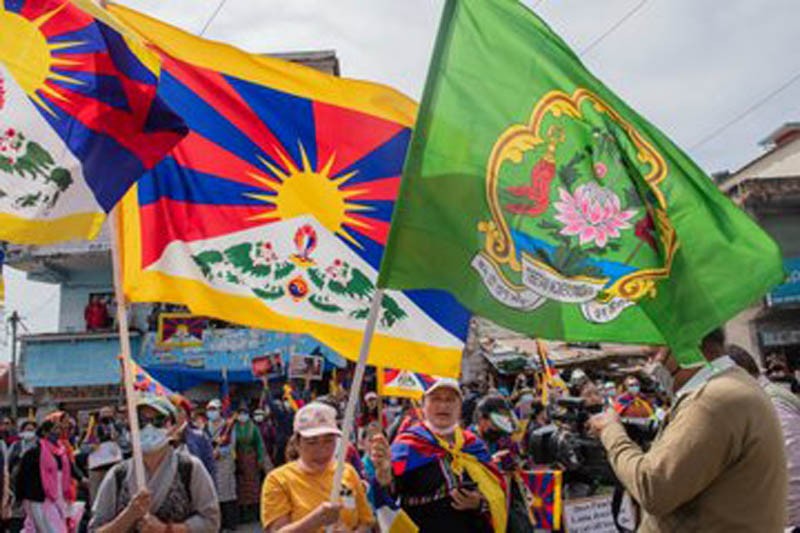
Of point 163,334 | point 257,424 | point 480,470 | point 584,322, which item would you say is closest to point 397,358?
point 480,470

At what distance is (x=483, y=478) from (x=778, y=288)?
26.2m

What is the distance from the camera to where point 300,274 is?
4.36m

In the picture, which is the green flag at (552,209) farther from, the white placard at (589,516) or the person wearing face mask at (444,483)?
the white placard at (589,516)

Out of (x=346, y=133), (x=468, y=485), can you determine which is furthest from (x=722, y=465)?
(x=346, y=133)

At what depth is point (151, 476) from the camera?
12.4ft

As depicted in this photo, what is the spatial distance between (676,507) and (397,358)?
5.73 feet

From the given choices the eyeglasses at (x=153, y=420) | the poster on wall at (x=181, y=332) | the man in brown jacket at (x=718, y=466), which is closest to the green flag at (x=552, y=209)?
the man in brown jacket at (x=718, y=466)

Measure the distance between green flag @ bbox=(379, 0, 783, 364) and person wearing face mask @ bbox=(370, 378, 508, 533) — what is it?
1.33m

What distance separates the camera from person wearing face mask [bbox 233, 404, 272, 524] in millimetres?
13133

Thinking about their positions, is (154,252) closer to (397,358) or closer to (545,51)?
(397,358)

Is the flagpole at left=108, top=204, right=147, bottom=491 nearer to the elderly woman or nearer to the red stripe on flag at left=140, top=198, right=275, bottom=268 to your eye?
the red stripe on flag at left=140, top=198, right=275, bottom=268

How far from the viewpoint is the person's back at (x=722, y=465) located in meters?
2.68

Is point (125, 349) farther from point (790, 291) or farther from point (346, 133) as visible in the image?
point (790, 291)

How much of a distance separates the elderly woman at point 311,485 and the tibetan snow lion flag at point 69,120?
4.96 ft
